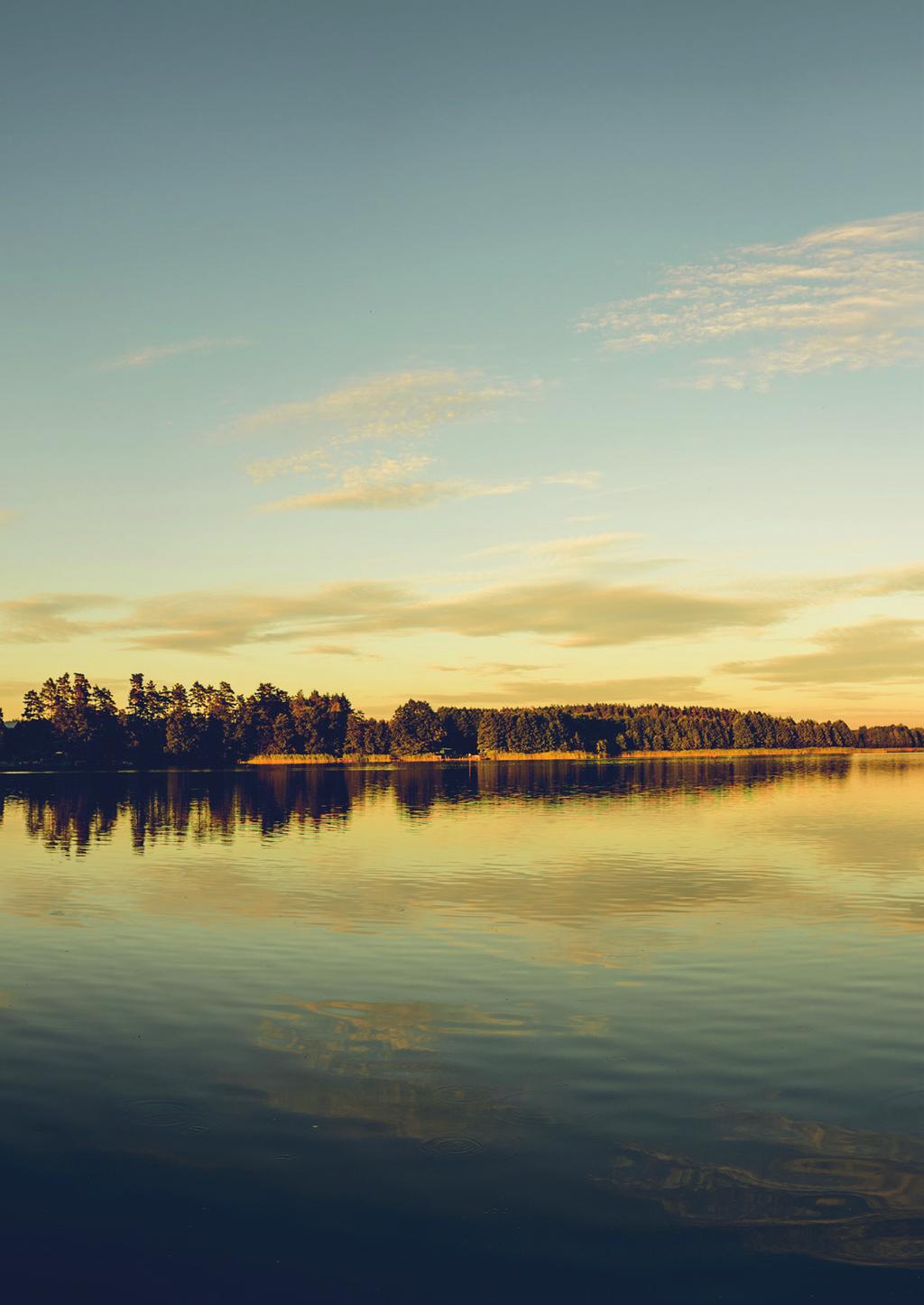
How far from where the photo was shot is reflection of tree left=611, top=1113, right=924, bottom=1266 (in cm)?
1186

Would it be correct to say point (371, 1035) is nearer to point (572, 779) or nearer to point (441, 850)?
point (441, 850)

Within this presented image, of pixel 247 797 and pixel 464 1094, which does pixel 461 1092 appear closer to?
pixel 464 1094

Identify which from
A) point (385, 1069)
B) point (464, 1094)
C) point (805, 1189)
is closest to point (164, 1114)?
point (385, 1069)

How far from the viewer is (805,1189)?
13.1 meters

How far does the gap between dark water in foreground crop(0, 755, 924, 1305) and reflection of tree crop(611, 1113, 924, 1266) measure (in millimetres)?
45

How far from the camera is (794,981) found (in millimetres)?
24438

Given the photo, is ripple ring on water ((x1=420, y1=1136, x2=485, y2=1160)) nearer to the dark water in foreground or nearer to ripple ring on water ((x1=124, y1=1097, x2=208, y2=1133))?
the dark water in foreground

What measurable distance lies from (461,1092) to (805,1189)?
5751mm

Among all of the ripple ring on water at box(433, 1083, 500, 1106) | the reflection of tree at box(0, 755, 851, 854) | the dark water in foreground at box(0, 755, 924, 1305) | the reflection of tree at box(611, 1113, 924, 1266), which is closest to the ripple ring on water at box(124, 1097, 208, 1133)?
the dark water in foreground at box(0, 755, 924, 1305)

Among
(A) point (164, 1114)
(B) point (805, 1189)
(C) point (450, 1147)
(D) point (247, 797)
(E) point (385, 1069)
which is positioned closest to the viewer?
(B) point (805, 1189)

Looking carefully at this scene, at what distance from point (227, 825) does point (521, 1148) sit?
56754 mm

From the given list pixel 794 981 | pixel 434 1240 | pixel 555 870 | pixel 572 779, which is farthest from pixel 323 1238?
pixel 572 779

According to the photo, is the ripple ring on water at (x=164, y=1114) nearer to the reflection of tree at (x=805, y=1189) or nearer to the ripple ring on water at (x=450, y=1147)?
the ripple ring on water at (x=450, y=1147)

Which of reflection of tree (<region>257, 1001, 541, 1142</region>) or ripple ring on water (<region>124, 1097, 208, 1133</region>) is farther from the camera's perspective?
reflection of tree (<region>257, 1001, 541, 1142</region>)
